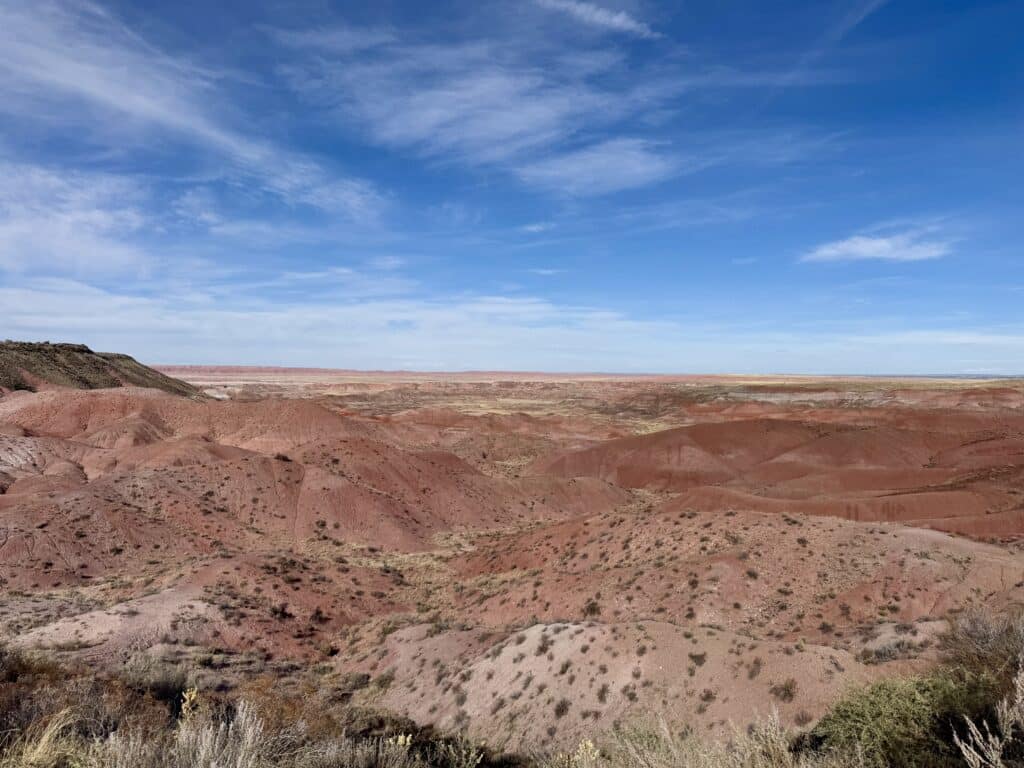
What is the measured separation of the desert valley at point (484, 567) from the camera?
13.0 metres

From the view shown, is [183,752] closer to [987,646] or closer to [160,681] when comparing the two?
[160,681]

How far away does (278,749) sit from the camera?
6883 mm

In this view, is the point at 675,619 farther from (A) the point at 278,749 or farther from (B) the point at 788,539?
(A) the point at 278,749

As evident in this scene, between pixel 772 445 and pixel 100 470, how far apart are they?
56.6 metres

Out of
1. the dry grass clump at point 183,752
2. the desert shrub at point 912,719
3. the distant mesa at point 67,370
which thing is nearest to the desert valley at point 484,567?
the desert shrub at point 912,719

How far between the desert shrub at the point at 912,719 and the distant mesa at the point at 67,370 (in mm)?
74263

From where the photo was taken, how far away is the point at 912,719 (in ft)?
20.4

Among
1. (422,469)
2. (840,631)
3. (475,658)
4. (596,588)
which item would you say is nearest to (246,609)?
(475,658)

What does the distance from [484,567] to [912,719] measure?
76.8 ft

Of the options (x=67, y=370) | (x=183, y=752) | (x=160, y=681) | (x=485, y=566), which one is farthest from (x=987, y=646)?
(x=67, y=370)

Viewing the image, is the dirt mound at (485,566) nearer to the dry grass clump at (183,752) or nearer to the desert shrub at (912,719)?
the desert shrub at (912,719)

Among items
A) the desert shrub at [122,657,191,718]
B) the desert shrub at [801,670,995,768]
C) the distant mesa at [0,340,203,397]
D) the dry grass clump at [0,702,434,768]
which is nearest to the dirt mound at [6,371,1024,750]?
the desert shrub at [122,657,191,718]

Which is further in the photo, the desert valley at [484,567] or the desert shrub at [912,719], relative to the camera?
the desert valley at [484,567]

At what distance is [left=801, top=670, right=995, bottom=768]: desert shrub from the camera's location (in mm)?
5797
